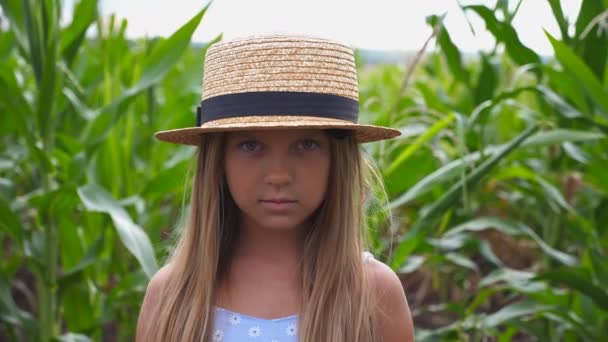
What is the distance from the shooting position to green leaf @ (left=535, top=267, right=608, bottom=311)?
1663mm

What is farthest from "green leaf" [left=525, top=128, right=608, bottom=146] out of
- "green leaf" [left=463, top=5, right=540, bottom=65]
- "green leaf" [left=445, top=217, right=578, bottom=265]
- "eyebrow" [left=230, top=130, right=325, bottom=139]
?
"eyebrow" [left=230, top=130, right=325, bottom=139]

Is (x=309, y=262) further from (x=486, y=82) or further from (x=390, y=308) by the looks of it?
(x=486, y=82)

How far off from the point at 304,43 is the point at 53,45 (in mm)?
684

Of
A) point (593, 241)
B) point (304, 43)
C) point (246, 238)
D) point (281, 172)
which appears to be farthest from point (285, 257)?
point (593, 241)

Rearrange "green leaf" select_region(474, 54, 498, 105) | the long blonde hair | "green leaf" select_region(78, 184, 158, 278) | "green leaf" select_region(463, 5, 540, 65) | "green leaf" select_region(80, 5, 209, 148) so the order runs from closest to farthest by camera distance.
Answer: the long blonde hair
"green leaf" select_region(78, 184, 158, 278)
"green leaf" select_region(463, 5, 540, 65)
"green leaf" select_region(80, 5, 209, 148)
"green leaf" select_region(474, 54, 498, 105)

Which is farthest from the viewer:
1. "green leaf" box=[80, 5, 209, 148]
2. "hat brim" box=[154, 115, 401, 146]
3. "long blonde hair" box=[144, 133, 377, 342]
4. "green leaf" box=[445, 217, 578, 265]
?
"green leaf" box=[445, 217, 578, 265]

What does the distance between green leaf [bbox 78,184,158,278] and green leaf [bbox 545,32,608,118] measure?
2.62 feet

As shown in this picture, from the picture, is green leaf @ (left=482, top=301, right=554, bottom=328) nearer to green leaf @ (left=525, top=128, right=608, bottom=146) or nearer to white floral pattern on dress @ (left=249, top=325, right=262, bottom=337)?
green leaf @ (left=525, top=128, right=608, bottom=146)

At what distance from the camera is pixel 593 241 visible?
192cm

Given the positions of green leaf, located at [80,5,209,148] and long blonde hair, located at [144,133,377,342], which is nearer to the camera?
long blonde hair, located at [144,133,377,342]

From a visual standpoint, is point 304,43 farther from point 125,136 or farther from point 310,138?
point 125,136

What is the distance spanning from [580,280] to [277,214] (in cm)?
81

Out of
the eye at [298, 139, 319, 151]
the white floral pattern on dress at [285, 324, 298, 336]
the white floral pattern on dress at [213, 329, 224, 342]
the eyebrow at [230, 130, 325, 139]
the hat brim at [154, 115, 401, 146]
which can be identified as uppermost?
the hat brim at [154, 115, 401, 146]

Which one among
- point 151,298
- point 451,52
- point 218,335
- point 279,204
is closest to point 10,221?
point 151,298
